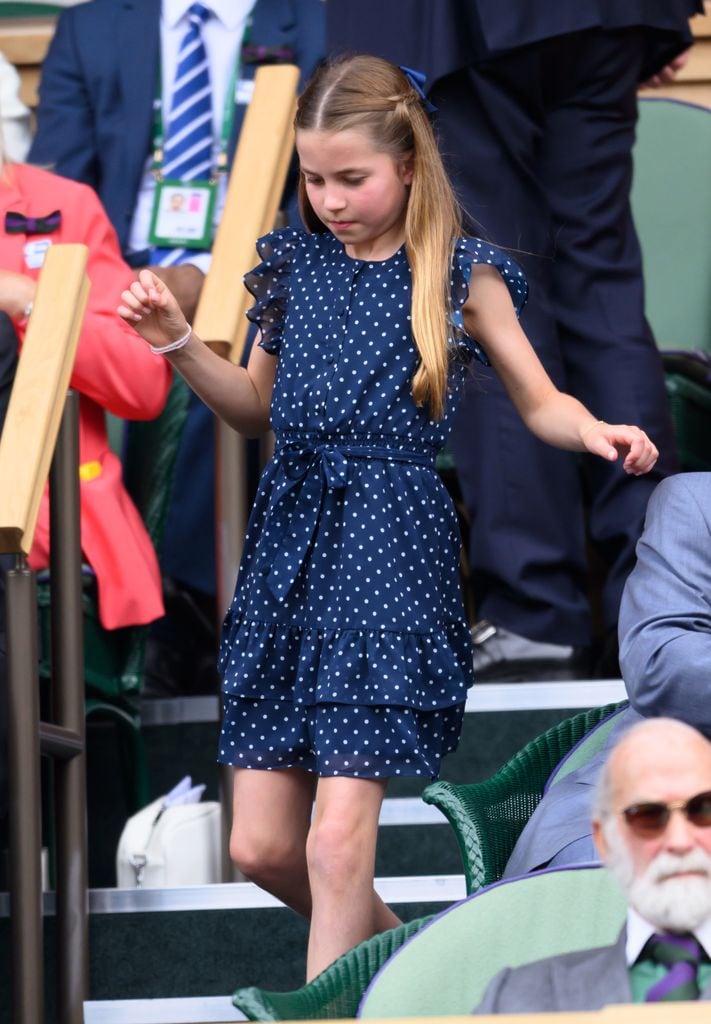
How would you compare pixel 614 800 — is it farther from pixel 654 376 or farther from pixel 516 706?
pixel 654 376

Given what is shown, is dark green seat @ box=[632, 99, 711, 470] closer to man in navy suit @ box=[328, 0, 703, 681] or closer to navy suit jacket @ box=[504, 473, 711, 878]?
man in navy suit @ box=[328, 0, 703, 681]

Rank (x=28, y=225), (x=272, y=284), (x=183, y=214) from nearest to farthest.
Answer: (x=272, y=284), (x=28, y=225), (x=183, y=214)

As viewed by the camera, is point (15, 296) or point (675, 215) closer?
point (15, 296)

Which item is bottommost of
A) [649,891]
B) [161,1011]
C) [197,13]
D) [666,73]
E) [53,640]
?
[161,1011]

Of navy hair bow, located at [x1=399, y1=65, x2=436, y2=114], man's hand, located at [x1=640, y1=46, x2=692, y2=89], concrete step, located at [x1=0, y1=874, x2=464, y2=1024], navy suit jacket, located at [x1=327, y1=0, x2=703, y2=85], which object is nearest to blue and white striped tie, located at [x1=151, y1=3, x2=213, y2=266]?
navy suit jacket, located at [x1=327, y1=0, x2=703, y2=85]

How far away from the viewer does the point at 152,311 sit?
2.94 metres

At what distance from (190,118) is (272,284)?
1.65m

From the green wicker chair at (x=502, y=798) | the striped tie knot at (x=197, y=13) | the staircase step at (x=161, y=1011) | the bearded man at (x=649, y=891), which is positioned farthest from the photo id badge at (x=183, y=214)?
the bearded man at (x=649, y=891)

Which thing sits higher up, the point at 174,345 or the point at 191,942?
the point at 174,345

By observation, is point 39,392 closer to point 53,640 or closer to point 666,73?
point 53,640

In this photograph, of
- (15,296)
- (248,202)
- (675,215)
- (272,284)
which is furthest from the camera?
(675,215)

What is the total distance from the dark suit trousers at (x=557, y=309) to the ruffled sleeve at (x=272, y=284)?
0.79 m

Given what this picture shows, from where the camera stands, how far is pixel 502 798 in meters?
2.82

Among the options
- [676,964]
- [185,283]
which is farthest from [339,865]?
[185,283]
